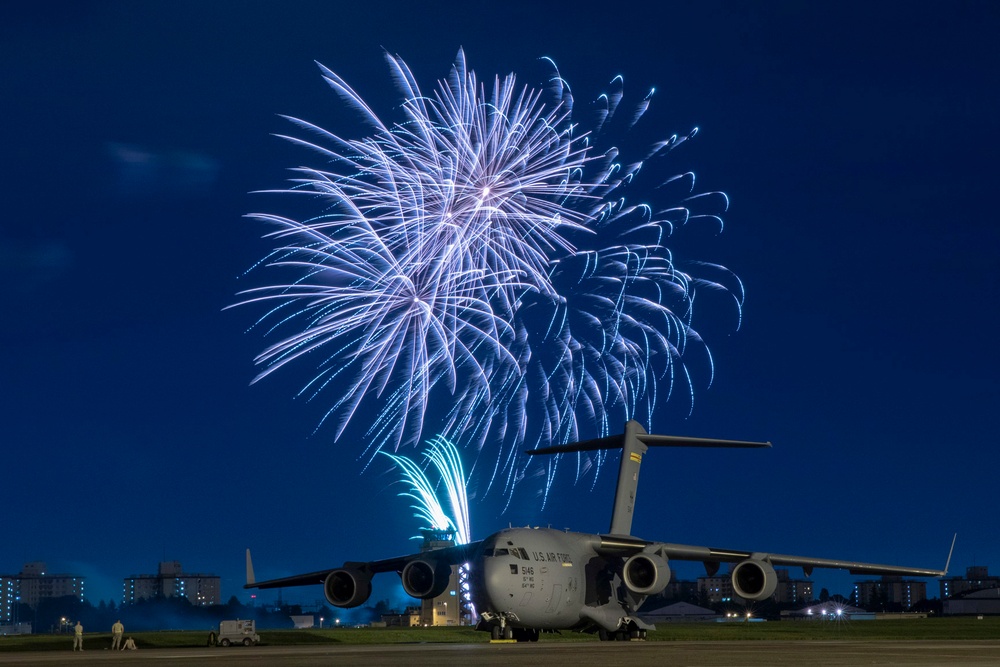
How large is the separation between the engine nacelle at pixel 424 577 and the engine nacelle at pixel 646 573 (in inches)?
214

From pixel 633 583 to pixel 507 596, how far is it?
16.2 feet

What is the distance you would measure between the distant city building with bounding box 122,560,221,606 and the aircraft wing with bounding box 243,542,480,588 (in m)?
126

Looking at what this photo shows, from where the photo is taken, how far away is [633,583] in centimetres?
3356

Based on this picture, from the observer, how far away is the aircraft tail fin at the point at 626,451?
39.0 metres

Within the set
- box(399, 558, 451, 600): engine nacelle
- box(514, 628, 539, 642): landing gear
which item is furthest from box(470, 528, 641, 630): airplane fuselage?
box(399, 558, 451, 600): engine nacelle

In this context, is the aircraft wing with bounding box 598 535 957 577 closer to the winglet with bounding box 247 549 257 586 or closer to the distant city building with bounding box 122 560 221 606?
the winglet with bounding box 247 549 257 586

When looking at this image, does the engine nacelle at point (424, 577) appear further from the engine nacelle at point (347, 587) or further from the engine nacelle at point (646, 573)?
the engine nacelle at point (646, 573)

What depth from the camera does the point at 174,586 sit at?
173250mm

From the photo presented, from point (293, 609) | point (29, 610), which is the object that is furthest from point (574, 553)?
point (29, 610)

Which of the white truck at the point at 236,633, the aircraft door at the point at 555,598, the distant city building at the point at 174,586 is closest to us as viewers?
the aircraft door at the point at 555,598

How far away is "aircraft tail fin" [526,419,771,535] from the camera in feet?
128

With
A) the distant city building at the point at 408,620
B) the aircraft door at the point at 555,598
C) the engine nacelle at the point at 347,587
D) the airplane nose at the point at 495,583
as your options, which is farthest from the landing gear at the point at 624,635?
the distant city building at the point at 408,620

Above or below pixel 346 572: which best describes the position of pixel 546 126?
above

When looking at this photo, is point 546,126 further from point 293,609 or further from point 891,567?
point 293,609
